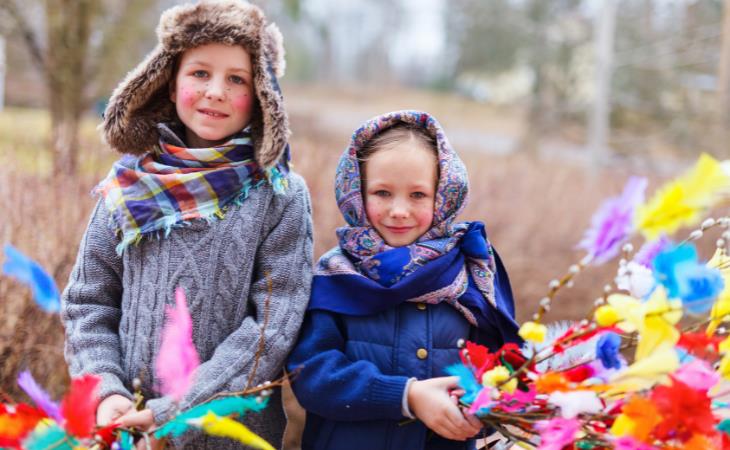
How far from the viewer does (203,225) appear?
2256 millimetres

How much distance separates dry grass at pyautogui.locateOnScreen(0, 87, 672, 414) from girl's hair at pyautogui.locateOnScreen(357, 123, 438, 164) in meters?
1.40

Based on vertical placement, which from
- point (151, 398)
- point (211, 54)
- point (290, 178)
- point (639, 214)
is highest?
point (211, 54)

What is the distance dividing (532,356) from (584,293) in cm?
539

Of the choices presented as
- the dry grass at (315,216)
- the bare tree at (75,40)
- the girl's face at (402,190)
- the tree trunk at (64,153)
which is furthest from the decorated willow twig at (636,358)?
the bare tree at (75,40)

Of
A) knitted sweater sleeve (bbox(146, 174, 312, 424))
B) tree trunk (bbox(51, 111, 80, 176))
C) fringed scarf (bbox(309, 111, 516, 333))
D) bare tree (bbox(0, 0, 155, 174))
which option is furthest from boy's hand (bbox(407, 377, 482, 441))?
bare tree (bbox(0, 0, 155, 174))

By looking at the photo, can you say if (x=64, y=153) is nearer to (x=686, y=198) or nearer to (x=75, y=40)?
(x=686, y=198)

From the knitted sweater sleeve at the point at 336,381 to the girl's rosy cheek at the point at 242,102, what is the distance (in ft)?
2.11

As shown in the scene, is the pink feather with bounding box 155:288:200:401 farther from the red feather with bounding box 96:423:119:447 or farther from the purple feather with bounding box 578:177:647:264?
the purple feather with bounding box 578:177:647:264

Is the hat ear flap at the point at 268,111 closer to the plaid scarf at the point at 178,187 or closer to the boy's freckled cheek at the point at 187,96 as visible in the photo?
the plaid scarf at the point at 178,187

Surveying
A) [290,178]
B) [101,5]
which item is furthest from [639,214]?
[101,5]

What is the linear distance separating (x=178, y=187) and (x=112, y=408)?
624mm

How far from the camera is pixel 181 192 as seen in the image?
2.24 m

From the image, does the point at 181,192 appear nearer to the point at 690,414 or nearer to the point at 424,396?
the point at 424,396

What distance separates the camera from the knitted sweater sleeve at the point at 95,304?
2.21 meters
